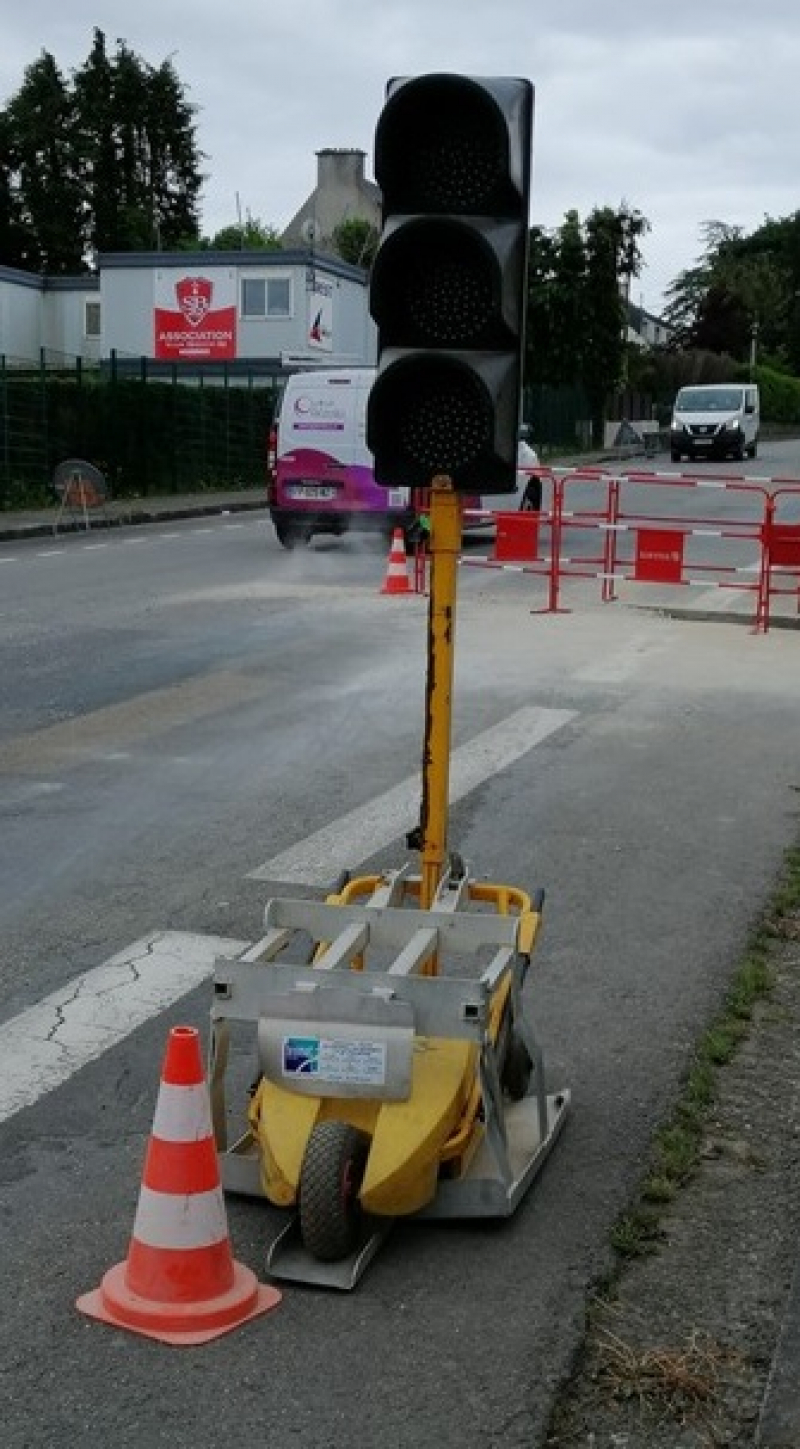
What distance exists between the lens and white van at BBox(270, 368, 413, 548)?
2195 cm

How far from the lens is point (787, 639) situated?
15.8 metres

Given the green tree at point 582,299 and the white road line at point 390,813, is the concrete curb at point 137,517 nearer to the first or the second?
the white road line at point 390,813

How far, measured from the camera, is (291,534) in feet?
75.2

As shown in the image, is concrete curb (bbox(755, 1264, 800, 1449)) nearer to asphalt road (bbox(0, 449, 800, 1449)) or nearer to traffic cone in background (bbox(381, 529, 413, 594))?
asphalt road (bbox(0, 449, 800, 1449))

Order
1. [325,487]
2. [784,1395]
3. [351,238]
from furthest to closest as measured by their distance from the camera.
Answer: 1. [351,238]
2. [325,487]
3. [784,1395]

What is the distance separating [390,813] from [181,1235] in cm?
478

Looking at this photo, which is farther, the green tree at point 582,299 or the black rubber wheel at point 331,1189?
the green tree at point 582,299

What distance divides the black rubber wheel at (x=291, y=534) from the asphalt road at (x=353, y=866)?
16.9 feet

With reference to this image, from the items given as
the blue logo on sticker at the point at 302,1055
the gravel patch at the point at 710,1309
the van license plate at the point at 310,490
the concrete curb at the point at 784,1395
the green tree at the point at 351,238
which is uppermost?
the green tree at the point at 351,238

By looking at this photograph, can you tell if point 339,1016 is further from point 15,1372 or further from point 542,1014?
point 542,1014

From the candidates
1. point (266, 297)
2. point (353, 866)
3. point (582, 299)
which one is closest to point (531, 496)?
point (353, 866)

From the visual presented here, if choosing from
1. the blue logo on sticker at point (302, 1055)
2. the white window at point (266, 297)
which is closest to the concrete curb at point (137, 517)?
the white window at point (266, 297)

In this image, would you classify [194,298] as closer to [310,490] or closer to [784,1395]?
[310,490]

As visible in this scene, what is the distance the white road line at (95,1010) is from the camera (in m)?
5.15
